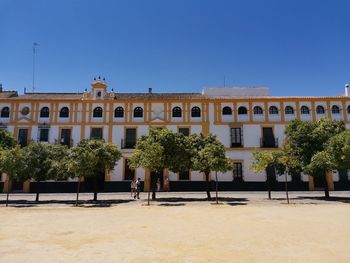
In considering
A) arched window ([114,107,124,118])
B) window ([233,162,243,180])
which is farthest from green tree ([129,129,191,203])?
arched window ([114,107,124,118])

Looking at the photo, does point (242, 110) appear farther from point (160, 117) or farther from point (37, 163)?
point (37, 163)

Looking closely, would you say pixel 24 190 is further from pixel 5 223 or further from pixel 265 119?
pixel 265 119

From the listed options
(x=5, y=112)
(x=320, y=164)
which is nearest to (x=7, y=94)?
(x=5, y=112)

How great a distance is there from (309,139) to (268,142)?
9.59 meters

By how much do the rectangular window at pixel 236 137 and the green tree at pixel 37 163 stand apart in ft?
61.6

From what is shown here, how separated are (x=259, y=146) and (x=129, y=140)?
13.6 m

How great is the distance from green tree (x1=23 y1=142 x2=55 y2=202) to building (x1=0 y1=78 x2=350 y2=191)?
11.0 metres

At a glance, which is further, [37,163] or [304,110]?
[304,110]

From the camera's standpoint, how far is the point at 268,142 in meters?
34.7

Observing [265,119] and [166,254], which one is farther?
[265,119]

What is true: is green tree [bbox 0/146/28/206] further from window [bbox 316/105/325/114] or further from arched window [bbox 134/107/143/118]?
window [bbox 316/105/325/114]

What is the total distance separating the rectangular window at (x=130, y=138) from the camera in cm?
3494

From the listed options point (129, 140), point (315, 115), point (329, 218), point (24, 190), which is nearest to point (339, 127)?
point (315, 115)

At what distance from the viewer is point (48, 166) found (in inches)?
922
